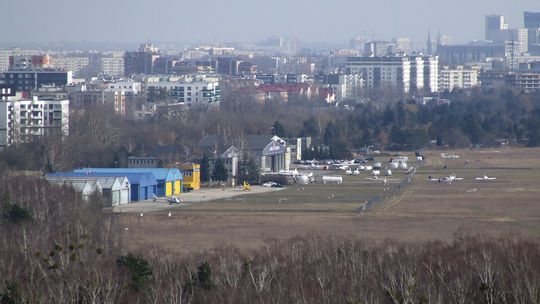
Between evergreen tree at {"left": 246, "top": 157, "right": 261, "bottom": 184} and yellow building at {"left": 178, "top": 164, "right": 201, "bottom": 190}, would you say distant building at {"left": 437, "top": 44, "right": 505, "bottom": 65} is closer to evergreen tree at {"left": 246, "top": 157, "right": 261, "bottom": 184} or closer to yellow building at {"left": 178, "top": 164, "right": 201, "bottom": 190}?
evergreen tree at {"left": 246, "top": 157, "right": 261, "bottom": 184}

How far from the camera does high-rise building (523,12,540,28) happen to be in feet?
487

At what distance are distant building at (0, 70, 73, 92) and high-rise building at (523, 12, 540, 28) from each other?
8785 centimetres

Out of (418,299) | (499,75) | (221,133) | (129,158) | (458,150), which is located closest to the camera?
(418,299)

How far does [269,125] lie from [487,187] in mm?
16171

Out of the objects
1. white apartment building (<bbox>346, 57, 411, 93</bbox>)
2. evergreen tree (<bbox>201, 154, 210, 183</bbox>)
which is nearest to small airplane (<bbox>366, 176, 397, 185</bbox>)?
evergreen tree (<bbox>201, 154, 210, 183</bbox>)

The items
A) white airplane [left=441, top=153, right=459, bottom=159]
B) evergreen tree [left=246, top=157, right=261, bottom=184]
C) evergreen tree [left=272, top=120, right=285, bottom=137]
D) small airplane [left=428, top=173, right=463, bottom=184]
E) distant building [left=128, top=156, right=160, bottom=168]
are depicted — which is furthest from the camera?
evergreen tree [left=272, top=120, right=285, bottom=137]

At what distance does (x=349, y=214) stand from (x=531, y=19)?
124 meters

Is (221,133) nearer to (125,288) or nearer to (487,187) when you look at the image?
(487,187)

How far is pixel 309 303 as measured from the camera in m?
15.4

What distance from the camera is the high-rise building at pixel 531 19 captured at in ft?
487

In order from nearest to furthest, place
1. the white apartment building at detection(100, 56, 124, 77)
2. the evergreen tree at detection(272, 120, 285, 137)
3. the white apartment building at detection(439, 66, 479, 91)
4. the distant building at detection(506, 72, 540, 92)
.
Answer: the evergreen tree at detection(272, 120, 285, 137) < the distant building at detection(506, 72, 540, 92) < the white apartment building at detection(439, 66, 479, 91) < the white apartment building at detection(100, 56, 124, 77)

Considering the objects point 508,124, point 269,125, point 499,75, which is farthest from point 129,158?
point 499,75

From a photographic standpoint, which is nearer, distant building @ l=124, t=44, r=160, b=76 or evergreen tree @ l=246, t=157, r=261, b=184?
evergreen tree @ l=246, t=157, r=261, b=184

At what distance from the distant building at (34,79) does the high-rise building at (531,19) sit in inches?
3459
